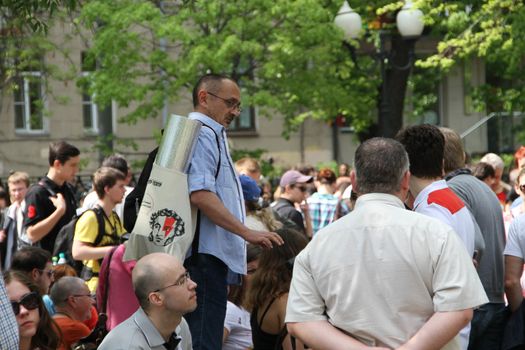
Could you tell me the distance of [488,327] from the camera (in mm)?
6812

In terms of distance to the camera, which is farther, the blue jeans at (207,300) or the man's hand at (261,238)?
the blue jeans at (207,300)

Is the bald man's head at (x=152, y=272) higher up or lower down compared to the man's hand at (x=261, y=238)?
lower down

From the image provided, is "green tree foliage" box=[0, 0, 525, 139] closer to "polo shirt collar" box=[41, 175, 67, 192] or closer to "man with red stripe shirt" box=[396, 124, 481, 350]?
"polo shirt collar" box=[41, 175, 67, 192]

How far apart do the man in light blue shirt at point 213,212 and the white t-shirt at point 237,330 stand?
1.26 meters

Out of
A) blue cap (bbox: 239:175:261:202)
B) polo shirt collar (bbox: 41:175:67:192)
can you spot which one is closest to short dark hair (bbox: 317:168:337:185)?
polo shirt collar (bbox: 41:175:67:192)

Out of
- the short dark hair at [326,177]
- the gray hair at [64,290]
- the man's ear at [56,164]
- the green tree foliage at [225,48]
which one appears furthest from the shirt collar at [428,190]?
the green tree foliage at [225,48]

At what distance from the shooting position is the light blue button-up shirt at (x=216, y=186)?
251 inches

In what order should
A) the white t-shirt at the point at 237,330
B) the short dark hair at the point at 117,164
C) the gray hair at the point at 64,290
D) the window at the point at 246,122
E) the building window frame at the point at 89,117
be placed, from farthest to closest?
the window at the point at 246,122 < the building window frame at the point at 89,117 < the short dark hair at the point at 117,164 < the gray hair at the point at 64,290 < the white t-shirt at the point at 237,330

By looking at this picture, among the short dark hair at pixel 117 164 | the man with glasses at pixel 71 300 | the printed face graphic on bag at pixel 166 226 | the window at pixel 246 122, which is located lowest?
Answer: the man with glasses at pixel 71 300

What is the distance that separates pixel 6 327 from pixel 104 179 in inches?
186

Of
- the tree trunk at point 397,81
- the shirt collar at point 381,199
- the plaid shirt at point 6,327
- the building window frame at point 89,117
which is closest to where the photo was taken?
the shirt collar at point 381,199

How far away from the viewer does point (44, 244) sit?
35.4 ft

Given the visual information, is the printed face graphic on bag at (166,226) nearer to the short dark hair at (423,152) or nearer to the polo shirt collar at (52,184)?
the short dark hair at (423,152)

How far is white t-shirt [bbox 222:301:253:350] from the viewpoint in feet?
25.9
